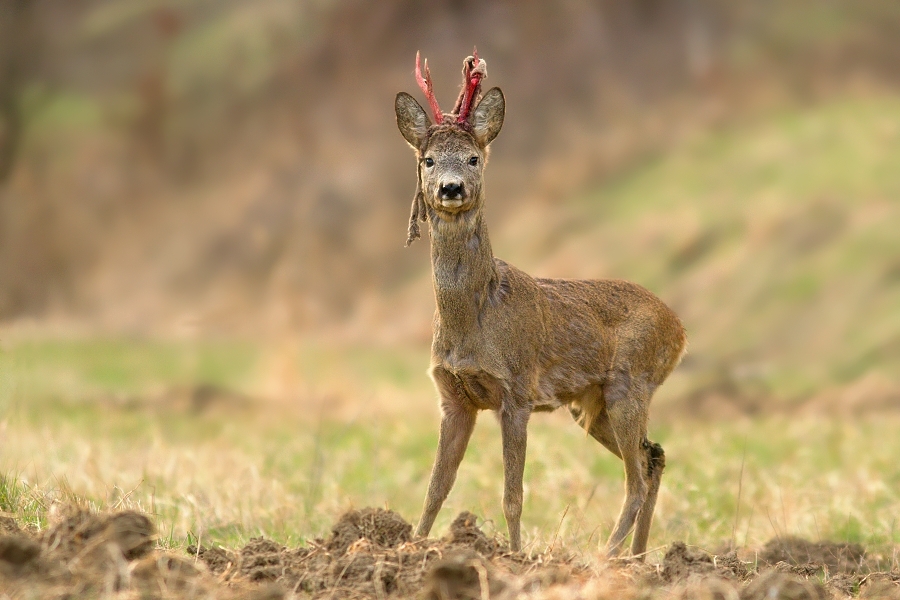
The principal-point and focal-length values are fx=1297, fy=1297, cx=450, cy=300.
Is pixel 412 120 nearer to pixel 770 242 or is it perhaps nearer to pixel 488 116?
pixel 488 116

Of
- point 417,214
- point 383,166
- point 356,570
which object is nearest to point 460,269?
point 417,214

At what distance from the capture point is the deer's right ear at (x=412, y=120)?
7207mm

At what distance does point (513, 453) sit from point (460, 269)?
3.49ft

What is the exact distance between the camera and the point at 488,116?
23.9ft

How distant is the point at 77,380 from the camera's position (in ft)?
54.0

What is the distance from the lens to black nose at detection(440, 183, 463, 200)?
6879mm

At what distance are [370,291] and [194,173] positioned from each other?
376 centimetres

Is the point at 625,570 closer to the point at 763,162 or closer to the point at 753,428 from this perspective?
the point at 753,428

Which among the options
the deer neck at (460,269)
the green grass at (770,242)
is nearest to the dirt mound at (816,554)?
the deer neck at (460,269)

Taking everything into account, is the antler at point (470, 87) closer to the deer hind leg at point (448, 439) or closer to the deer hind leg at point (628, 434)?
the deer hind leg at point (448, 439)

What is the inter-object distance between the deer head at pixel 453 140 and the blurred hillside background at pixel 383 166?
11.1m

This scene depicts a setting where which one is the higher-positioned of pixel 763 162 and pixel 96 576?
pixel 763 162

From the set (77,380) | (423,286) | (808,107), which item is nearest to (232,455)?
(77,380)

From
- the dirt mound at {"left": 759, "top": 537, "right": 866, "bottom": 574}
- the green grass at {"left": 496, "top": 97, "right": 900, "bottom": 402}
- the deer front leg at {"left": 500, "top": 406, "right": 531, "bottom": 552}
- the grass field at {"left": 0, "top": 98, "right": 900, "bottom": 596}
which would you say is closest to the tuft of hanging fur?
the deer front leg at {"left": 500, "top": 406, "right": 531, "bottom": 552}
